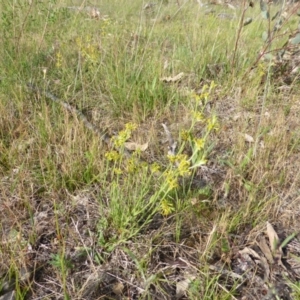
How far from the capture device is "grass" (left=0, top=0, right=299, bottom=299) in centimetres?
99

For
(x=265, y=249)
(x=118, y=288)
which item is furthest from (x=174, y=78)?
(x=118, y=288)

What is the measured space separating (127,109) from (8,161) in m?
0.75

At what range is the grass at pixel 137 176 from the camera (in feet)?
3.26

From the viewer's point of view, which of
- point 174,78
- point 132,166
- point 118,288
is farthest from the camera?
point 174,78

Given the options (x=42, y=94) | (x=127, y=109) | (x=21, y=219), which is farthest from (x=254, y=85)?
(x=21, y=219)

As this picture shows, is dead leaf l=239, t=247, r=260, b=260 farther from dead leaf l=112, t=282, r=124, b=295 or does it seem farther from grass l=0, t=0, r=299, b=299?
dead leaf l=112, t=282, r=124, b=295

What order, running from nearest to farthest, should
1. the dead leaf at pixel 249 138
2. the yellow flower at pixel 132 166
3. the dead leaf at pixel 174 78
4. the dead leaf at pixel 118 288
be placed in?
the dead leaf at pixel 118 288 → the yellow flower at pixel 132 166 → the dead leaf at pixel 249 138 → the dead leaf at pixel 174 78

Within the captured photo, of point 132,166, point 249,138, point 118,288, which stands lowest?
point 118,288

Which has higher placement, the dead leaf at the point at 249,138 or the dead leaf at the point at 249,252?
the dead leaf at the point at 249,138

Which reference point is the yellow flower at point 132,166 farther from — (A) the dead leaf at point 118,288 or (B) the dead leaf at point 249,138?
(B) the dead leaf at point 249,138

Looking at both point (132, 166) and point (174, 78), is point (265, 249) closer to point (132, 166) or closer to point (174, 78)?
point (132, 166)

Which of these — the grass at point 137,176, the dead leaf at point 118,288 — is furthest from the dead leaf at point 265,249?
the dead leaf at point 118,288

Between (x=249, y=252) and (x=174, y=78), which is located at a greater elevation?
(x=174, y=78)

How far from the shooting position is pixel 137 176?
1.13 metres
